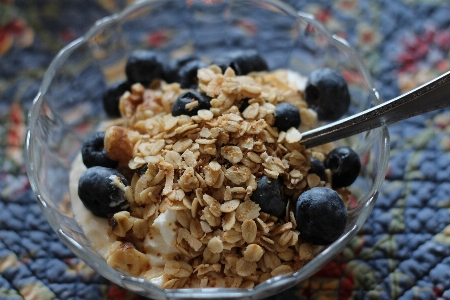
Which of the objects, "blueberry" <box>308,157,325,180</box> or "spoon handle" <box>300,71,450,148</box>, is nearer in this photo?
"spoon handle" <box>300,71,450,148</box>

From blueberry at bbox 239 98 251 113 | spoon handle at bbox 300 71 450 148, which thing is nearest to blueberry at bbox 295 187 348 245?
spoon handle at bbox 300 71 450 148

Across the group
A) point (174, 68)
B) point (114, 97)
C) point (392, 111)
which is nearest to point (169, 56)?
point (174, 68)

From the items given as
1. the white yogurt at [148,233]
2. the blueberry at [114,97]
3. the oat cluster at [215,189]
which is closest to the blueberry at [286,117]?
the oat cluster at [215,189]

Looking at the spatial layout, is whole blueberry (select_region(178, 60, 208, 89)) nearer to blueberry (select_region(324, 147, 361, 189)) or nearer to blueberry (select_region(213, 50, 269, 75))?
blueberry (select_region(213, 50, 269, 75))

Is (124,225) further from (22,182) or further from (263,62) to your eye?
(263,62)

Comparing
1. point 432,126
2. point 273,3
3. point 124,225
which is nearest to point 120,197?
point 124,225

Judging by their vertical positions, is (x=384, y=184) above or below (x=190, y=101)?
below

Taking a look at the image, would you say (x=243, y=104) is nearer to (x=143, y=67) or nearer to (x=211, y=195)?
(x=211, y=195)
